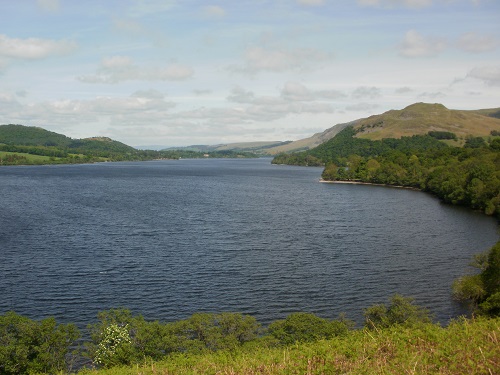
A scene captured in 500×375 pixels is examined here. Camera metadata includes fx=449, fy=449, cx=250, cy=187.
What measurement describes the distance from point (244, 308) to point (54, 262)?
29605mm

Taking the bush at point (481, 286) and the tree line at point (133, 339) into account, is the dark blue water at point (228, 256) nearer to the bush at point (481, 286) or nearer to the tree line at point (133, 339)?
the bush at point (481, 286)

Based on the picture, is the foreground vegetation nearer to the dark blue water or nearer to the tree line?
the tree line

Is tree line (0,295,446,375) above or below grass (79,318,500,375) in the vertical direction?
below

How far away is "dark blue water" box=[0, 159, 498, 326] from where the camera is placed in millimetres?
46750

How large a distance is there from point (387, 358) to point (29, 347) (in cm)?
2395

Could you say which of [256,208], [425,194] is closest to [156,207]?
[256,208]

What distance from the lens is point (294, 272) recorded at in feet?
186

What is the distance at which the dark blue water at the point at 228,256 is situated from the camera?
4675cm

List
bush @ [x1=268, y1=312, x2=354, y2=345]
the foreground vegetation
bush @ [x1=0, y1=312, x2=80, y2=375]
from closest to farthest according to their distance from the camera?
the foreground vegetation → bush @ [x1=0, y1=312, x2=80, y2=375] → bush @ [x1=268, y1=312, x2=354, y2=345]

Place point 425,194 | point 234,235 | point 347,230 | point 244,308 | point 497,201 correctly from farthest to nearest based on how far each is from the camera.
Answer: point 425,194, point 497,201, point 347,230, point 234,235, point 244,308

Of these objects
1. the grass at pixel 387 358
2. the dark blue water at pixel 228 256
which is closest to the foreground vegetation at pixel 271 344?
the grass at pixel 387 358

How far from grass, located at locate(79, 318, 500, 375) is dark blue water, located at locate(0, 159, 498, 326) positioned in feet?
73.7

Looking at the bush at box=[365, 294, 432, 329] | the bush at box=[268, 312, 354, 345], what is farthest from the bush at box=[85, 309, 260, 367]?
the bush at box=[365, 294, 432, 329]

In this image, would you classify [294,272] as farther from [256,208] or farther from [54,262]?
[256,208]
